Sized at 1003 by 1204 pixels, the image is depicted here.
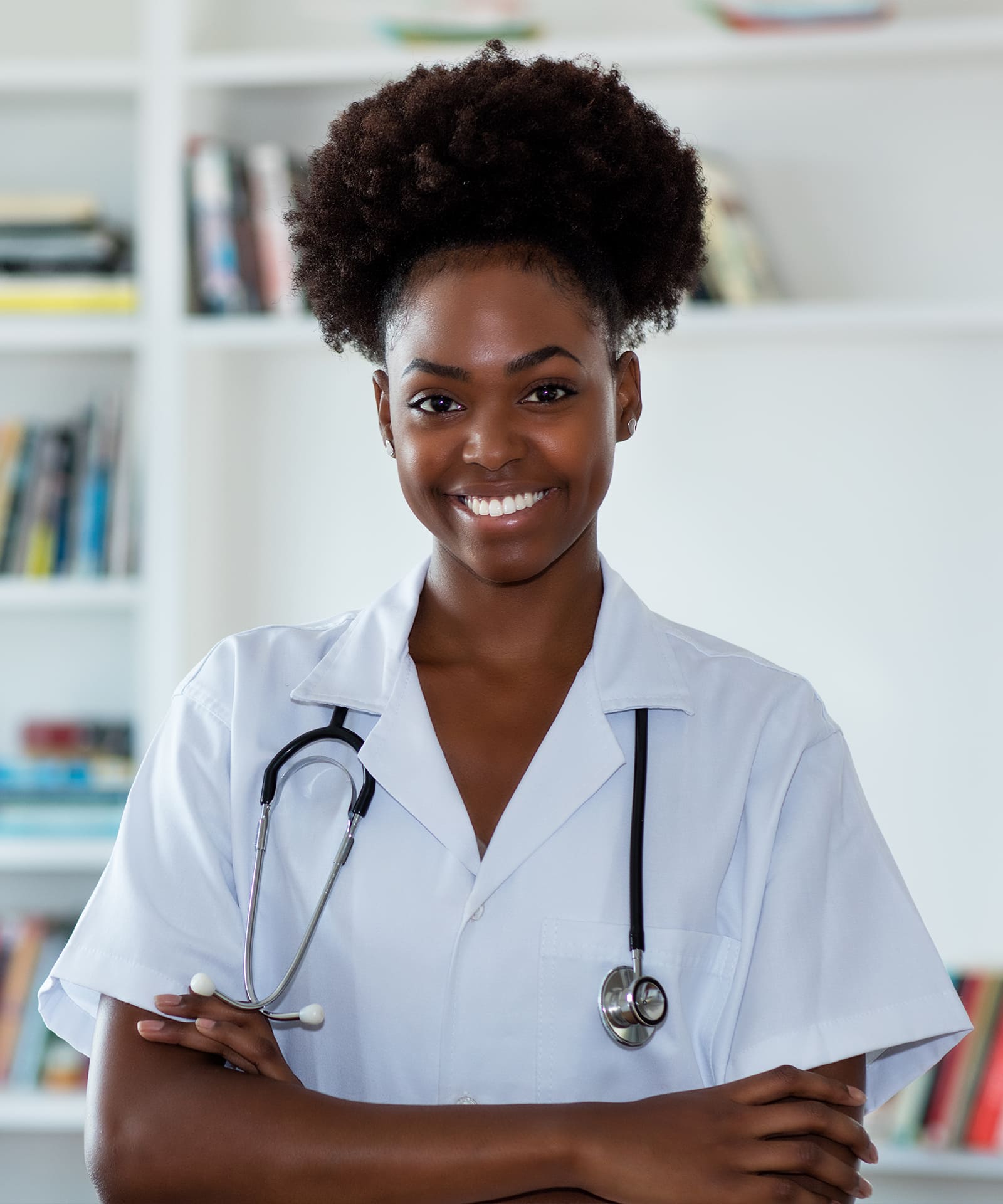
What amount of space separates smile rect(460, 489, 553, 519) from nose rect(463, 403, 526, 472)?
28 mm

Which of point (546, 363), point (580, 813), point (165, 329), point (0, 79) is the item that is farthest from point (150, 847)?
point (0, 79)

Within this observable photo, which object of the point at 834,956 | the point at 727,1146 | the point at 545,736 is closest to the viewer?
the point at 727,1146

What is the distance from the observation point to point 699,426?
8.23 feet

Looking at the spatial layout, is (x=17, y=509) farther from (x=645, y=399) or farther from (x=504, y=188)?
(x=504, y=188)

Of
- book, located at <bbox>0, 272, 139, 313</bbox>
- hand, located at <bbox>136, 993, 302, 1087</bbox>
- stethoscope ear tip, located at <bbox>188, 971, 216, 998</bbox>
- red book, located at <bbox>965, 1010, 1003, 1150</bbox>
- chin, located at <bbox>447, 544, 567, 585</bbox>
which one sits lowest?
red book, located at <bbox>965, 1010, 1003, 1150</bbox>

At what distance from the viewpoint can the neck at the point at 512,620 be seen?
1.30 m

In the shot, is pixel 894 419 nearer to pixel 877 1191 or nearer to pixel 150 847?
pixel 877 1191

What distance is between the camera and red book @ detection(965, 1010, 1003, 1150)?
2191 mm

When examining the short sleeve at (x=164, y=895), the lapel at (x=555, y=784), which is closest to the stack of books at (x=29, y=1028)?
the short sleeve at (x=164, y=895)

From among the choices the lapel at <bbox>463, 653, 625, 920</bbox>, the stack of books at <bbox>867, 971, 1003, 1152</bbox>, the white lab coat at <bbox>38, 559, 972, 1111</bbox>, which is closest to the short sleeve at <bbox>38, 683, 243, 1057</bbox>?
the white lab coat at <bbox>38, 559, 972, 1111</bbox>

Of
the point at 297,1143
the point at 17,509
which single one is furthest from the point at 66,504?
the point at 297,1143

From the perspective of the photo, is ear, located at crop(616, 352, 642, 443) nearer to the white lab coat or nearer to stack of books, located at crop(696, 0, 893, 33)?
the white lab coat

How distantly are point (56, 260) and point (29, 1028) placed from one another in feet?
4.23

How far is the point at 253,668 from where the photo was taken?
1257 millimetres
